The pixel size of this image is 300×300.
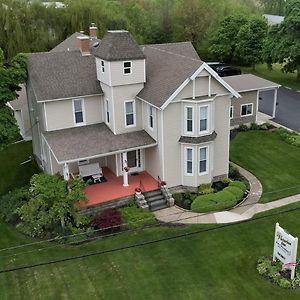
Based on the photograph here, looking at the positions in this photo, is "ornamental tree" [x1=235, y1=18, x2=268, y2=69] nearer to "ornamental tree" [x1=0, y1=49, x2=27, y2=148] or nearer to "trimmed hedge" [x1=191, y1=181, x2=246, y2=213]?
"trimmed hedge" [x1=191, y1=181, x2=246, y2=213]

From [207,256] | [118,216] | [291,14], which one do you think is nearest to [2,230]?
[118,216]

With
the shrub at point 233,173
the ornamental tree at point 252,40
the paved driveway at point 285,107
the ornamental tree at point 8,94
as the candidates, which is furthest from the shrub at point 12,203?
the ornamental tree at point 252,40

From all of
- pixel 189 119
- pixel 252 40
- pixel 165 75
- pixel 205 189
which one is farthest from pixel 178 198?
pixel 252 40

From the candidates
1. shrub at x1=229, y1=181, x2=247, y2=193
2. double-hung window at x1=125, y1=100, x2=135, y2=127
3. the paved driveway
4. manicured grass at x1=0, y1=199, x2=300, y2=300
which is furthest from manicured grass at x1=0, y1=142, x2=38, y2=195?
the paved driveway

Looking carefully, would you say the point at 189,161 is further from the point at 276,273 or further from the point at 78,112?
the point at 276,273

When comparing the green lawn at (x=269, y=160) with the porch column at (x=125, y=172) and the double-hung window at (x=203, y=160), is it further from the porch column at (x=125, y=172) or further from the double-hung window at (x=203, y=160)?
the porch column at (x=125, y=172)

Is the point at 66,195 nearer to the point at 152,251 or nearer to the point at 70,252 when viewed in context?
the point at 70,252

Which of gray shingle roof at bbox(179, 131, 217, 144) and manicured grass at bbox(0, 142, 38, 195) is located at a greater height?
gray shingle roof at bbox(179, 131, 217, 144)

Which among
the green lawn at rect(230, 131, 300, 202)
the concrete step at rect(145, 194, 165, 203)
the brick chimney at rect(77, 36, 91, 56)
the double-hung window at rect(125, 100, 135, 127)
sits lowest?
the green lawn at rect(230, 131, 300, 202)
